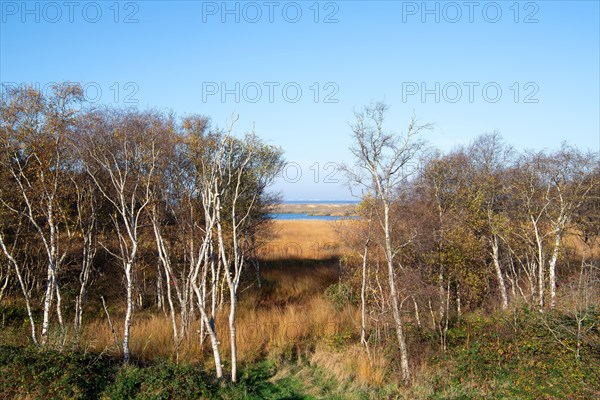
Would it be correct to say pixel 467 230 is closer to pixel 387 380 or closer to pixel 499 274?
pixel 499 274

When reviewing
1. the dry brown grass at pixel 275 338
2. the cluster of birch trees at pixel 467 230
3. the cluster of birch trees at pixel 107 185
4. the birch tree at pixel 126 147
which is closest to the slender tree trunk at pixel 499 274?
the cluster of birch trees at pixel 467 230

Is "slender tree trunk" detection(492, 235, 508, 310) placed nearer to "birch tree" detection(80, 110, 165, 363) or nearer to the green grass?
the green grass

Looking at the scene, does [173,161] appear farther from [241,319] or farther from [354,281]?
[354,281]

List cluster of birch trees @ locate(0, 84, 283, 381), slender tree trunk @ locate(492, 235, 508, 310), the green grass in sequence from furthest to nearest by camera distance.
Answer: slender tree trunk @ locate(492, 235, 508, 310)
cluster of birch trees @ locate(0, 84, 283, 381)
the green grass

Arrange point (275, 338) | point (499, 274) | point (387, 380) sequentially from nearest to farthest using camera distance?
point (387, 380) → point (275, 338) → point (499, 274)

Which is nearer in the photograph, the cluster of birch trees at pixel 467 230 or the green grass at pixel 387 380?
the green grass at pixel 387 380

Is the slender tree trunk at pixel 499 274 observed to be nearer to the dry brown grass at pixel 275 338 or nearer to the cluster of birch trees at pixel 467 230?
the cluster of birch trees at pixel 467 230

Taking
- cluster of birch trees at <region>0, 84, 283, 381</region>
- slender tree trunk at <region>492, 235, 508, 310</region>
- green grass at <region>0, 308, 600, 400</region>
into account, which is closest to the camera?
green grass at <region>0, 308, 600, 400</region>

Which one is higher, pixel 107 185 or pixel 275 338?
pixel 107 185

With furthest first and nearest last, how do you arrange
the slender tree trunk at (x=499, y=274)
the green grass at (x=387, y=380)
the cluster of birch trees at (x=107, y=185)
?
the slender tree trunk at (x=499, y=274) < the cluster of birch trees at (x=107, y=185) < the green grass at (x=387, y=380)

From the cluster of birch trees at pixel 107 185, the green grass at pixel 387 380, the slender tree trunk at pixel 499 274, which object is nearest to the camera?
the green grass at pixel 387 380

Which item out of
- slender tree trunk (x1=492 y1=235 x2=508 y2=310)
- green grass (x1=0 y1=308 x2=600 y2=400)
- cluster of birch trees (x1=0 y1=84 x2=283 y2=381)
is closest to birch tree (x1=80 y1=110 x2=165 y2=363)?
cluster of birch trees (x1=0 y1=84 x2=283 y2=381)

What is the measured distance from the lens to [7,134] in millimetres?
9844

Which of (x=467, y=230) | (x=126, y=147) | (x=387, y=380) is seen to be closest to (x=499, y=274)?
(x=467, y=230)
